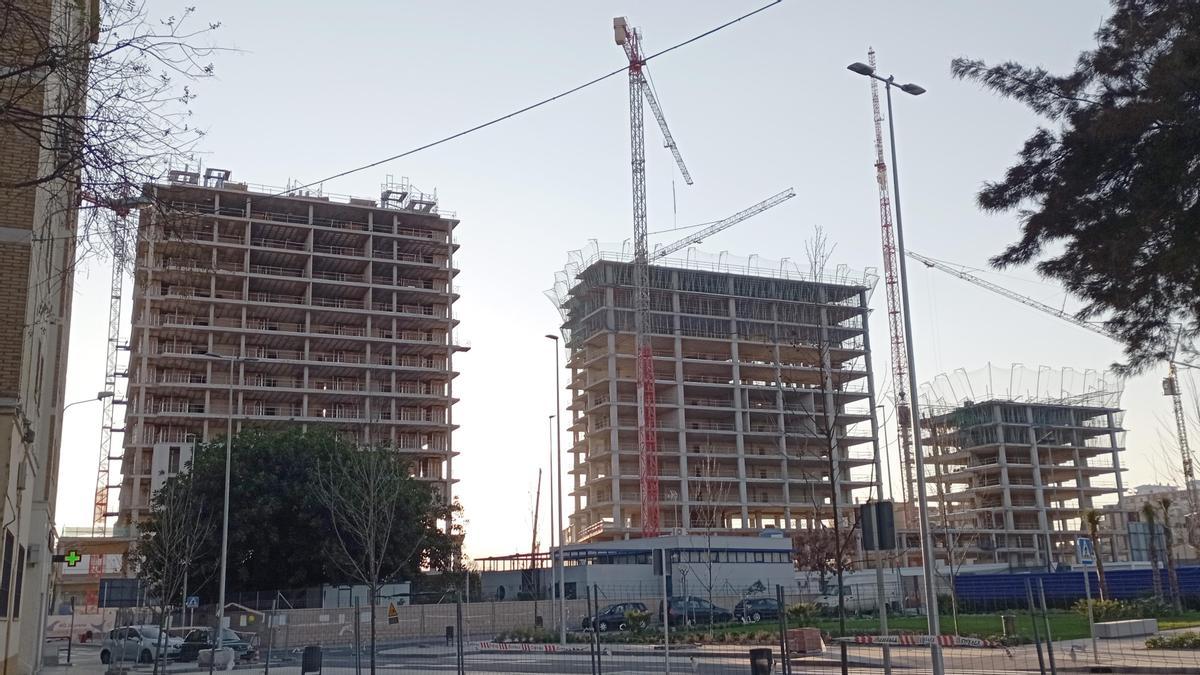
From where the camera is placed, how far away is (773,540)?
263 ft

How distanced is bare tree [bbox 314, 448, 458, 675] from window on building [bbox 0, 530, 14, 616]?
74.0ft

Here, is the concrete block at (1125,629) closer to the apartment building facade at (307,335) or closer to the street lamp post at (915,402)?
the street lamp post at (915,402)

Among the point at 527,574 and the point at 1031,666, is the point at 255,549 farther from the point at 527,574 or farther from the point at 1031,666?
the point at 1031,666

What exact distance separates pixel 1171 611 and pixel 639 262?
75.3 metres

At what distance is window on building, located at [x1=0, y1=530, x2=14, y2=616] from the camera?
18672 millimetres

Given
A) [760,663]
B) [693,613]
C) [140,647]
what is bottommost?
[140,647]

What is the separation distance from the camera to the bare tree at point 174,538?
4169cm

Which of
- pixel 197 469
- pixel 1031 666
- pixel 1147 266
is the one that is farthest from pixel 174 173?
pixel 197 469

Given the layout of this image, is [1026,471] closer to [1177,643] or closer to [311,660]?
[1177,643]

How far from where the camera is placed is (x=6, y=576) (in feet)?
62.4

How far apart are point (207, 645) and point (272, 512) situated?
18.0 metres

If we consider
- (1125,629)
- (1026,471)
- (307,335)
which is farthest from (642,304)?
(1125,629)

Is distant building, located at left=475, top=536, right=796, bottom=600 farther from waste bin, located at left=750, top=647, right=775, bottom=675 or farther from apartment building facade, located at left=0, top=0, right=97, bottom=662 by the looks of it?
waste bin, located at left=750, top=647, right=775, bottom=675

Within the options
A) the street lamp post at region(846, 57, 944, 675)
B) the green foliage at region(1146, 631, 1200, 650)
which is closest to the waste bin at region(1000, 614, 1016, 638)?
the green foliage at region(1146, 631, 1200, 650)
